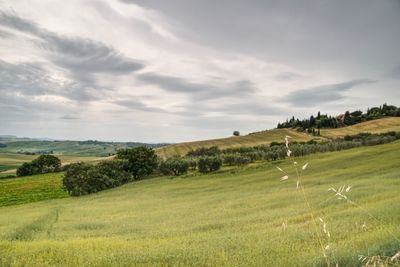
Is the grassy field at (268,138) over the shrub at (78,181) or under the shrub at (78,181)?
over

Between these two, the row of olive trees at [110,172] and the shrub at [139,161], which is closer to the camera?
the row of olive trees at [110,172]

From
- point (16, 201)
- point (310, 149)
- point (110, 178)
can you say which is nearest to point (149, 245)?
point (110, 178)

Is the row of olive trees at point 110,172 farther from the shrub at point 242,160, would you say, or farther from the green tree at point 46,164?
the green tree at point 46,164

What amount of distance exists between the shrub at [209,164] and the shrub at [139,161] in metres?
14.8

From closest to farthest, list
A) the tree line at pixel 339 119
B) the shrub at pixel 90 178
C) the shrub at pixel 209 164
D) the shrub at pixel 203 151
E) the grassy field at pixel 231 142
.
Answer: the shrub at pixel 90 178 < the shrub at pixel 209 164 < the shrub at pixel 203 151 < the grassy field at pixel 231 142 < the tree line at pixel 339 119

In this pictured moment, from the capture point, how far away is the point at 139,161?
311ft

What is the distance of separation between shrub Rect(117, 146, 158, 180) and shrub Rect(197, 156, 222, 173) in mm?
14835

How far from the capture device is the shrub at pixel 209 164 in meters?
88.9

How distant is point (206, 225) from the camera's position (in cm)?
1947

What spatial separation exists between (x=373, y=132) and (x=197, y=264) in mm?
145223

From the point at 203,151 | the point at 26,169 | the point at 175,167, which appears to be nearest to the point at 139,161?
the point at 175,167

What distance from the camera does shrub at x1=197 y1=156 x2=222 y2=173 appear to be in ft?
292

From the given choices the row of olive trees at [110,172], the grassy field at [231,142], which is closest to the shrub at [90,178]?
the row of olive trees at [110,172]

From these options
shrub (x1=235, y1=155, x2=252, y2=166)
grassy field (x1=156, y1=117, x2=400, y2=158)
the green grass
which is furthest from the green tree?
shrub (x1=235, y1=155, x2=252, y2=166)
